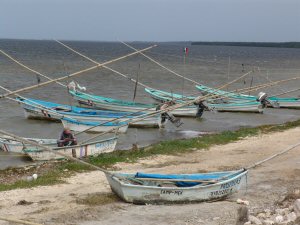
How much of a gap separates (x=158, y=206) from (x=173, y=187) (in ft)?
1.75

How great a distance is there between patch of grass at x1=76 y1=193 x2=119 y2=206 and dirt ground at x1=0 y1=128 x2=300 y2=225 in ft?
0.22

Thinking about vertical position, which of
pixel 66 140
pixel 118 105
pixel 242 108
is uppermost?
pixel 66 140

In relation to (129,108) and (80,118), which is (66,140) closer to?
(80,118)

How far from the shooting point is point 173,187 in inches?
439

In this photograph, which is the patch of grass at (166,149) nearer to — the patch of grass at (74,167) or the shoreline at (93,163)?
the shoreline at (93,163)

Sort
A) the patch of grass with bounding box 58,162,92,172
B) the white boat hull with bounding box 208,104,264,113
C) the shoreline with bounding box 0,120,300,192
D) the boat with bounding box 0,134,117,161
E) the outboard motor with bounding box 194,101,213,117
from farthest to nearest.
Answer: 1. the white boat hull with bounding box 208,104,264,113
2. the outboard motor with bounding box 194,101,213,117
3. the boat with bounding box 0,134,117,161
4. the patch of grass with bounding box 58,162,92,172
5. the shoreline with bounding box 0,120,300,192

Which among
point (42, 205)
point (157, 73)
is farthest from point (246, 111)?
point (157, 73)

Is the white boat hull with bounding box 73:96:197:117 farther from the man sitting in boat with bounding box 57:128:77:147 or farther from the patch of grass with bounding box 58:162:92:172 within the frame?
the patch of grass with bounding box 58:162:92:172

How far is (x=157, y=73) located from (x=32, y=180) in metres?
47.9

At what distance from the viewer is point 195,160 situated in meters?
16.2

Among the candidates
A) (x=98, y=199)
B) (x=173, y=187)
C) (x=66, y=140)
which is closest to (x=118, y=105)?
(x=66, y=140)

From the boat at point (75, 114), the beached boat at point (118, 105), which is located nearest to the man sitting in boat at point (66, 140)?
the boat at point (75, 114)

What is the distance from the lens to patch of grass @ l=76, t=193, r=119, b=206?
1137 centimetres

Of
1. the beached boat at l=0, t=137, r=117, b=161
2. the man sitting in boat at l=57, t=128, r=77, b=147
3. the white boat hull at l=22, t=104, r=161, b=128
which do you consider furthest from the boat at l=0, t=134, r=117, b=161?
the white boat hull at l=22, t=104, r=161, b=128
